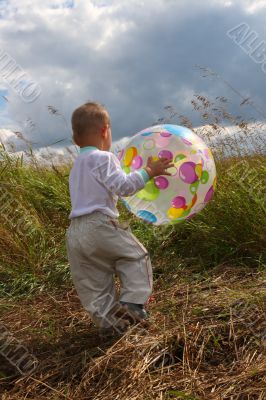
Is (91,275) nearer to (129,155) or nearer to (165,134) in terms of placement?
(129,155)

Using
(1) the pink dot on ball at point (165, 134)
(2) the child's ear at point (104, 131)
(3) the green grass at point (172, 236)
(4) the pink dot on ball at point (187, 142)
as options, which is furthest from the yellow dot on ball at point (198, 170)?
(3) the green grass at point (172, 236)

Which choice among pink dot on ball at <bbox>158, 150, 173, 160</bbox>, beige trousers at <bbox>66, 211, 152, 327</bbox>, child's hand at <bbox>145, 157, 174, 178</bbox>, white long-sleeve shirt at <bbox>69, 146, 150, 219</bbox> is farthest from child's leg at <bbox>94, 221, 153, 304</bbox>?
pink dot on ball at <bbox>158, 150, 173, 160</bbox>

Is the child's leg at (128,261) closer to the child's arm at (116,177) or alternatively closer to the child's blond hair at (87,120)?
the child's arm at (116,177)

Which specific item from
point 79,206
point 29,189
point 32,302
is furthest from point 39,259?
point 79,206

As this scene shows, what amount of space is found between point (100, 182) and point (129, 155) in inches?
24.3

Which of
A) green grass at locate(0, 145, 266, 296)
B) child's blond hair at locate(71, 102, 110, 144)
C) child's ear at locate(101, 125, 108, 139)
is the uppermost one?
child's blond hair at locate(71, 102, 110, 144)

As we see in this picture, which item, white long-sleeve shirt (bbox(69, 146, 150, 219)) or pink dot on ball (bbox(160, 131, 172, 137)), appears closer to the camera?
white long-sleeve shirt (bbox(69, 146, 150, 219))

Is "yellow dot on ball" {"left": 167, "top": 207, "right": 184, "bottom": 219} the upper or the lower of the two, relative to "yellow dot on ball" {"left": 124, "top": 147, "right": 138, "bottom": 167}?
lower

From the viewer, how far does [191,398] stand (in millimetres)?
1948

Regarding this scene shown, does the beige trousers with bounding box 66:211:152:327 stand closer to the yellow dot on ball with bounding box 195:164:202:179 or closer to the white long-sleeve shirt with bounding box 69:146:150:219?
the white long-sleeve shirt with bounding box 69:146:150:219

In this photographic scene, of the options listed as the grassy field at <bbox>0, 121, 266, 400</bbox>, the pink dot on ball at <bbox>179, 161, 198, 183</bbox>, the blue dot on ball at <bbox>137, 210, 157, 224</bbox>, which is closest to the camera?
the grassy field at <bbox>0, 121, 266, 400</bbox>

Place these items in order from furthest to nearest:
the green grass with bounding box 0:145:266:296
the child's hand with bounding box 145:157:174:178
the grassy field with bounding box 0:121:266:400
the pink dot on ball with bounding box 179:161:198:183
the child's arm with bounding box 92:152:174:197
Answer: the green grass with bounding box 0:145:266:296
the pink dot on ball with bounding box 179:161:198:183
the child's hand with bounding box 145:157:174:178
the child's arm with bounding box 92:152:174:197
the grassy field with bounding box 0:121:266:400

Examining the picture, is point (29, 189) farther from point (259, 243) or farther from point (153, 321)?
point (153, 321)

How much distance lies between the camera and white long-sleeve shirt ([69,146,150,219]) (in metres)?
2.58
